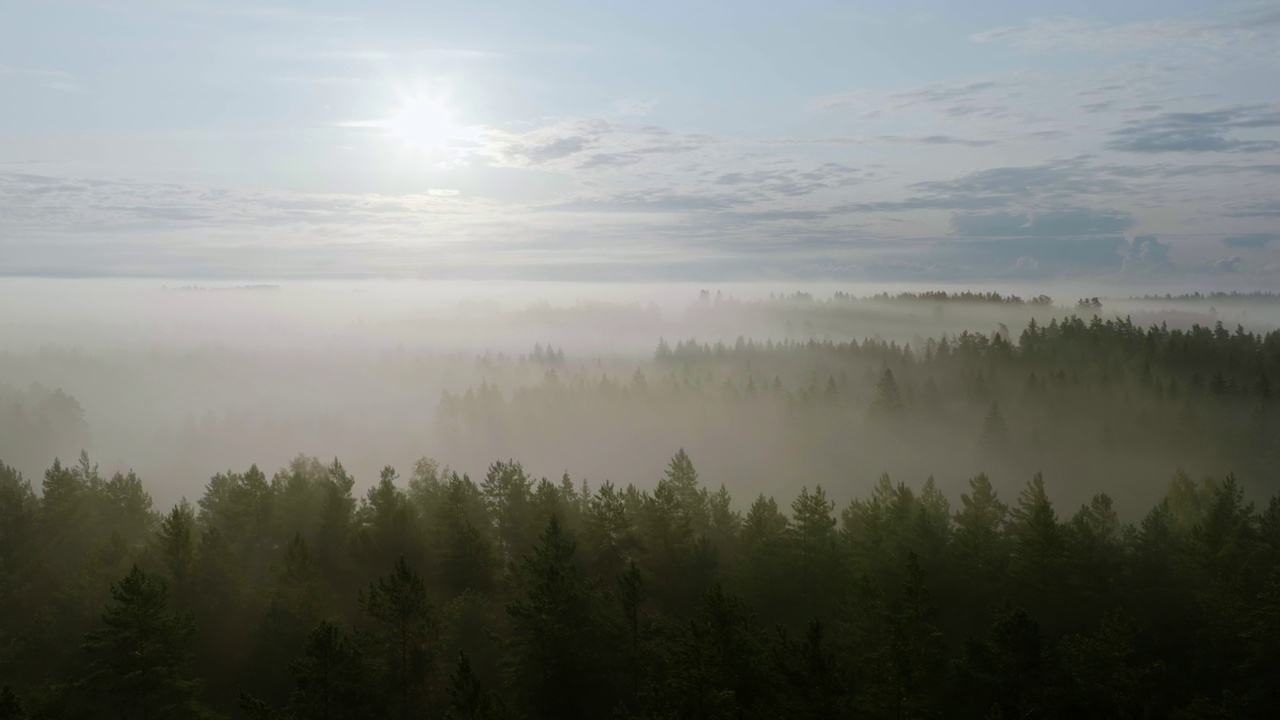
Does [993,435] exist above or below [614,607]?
below

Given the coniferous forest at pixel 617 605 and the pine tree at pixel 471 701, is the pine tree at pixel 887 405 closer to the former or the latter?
the coniferous forest at pixel 617 605

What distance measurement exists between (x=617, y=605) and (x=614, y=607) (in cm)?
36

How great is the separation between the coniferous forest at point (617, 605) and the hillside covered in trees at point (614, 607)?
13 cm

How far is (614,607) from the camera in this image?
3095 cm

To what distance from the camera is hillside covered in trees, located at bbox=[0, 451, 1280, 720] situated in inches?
1005

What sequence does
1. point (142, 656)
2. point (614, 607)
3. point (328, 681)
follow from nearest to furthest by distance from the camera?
point (328, 681) → point (142, 656) → point (614, 607)

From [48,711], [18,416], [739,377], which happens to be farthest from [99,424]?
[48,711]

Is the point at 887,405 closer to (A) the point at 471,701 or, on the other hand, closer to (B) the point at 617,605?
(B) the point at 617,605

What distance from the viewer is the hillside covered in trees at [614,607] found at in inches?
1005

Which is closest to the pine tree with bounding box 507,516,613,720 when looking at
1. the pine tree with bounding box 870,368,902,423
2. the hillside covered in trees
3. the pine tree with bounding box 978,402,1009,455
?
the hillside covered in trees

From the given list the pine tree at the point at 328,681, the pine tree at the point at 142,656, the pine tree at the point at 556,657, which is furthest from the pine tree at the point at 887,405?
the pine tree at the point at 142,656

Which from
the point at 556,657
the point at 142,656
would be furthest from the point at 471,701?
the point at 142,656

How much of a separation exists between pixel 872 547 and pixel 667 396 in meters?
98.2

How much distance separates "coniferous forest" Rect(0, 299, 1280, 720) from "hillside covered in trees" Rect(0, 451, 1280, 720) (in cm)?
13
